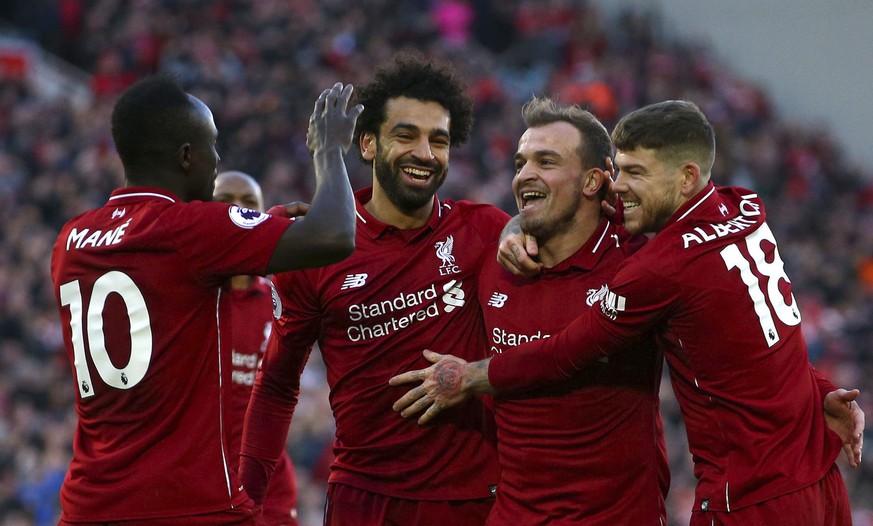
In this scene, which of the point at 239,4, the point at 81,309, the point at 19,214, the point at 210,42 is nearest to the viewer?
the point at 81,309

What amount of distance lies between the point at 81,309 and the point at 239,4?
15.6 m

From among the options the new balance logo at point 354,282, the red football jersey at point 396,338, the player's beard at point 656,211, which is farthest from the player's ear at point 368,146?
the player's beard at point 656,211

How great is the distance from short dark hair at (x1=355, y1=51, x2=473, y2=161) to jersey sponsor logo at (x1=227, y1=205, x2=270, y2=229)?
1.35 metres

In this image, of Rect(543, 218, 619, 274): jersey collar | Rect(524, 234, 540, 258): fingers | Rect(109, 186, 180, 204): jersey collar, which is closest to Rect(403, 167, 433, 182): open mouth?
Rect(524, 234, 540, 258): fingers

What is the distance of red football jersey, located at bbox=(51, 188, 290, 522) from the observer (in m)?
4.02

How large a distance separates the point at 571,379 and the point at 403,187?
3.68 ft

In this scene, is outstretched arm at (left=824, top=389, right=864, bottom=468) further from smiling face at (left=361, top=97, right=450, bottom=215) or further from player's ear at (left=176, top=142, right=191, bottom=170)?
player's ear at (left=176, top=142, right=191, bottom=170)

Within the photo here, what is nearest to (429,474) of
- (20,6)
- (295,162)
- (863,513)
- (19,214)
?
(863,513)

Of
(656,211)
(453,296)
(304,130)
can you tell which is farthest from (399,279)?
(304,130)

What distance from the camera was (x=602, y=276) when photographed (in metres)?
4.75

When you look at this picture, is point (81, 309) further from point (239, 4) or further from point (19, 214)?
point (239, 4)

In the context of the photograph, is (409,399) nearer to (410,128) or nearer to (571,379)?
(571,379)

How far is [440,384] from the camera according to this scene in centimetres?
481

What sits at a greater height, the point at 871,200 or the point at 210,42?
the point at 210,42
